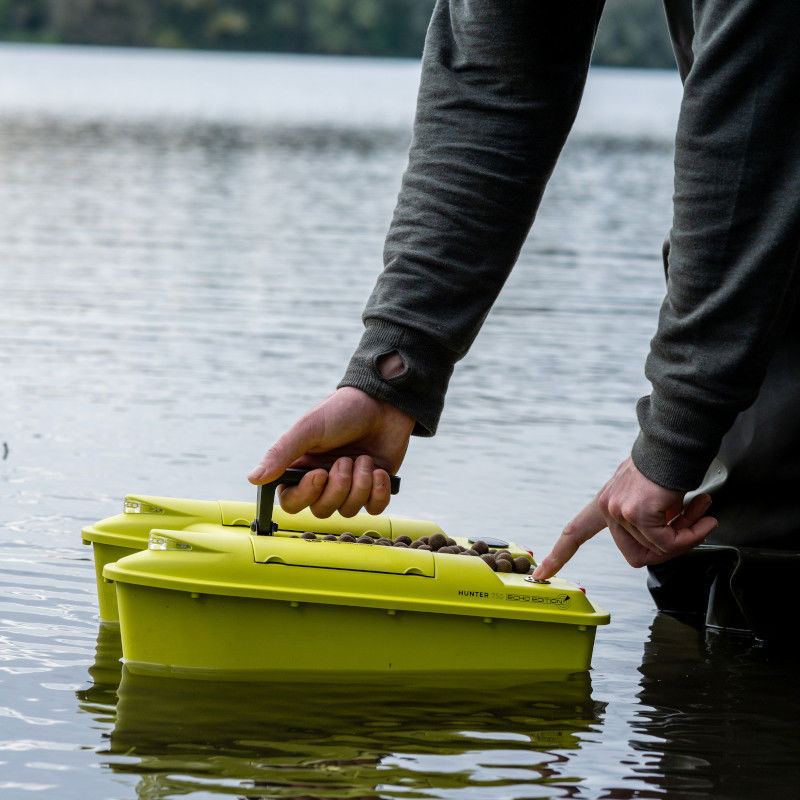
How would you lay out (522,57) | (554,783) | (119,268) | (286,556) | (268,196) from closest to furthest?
1. (522,57)
2. (554,783)
3. (286,556)
4. (119,268)
5. (268,196)

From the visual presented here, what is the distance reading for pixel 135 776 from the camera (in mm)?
3336

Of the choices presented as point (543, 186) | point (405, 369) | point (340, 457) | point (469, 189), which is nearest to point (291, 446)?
point (340, 457)

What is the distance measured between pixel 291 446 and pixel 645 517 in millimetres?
738

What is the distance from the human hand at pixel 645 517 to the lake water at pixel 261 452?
64 centimetres

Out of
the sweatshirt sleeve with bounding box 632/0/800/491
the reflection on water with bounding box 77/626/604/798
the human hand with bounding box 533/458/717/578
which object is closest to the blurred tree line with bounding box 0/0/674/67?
the reflection on water with bounding box 77/626/604/798

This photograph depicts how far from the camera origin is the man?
274 centimetres

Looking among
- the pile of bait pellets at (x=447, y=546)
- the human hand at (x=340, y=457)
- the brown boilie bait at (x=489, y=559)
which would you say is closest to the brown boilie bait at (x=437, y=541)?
the pile of bait pellets at (x=447, y=546)

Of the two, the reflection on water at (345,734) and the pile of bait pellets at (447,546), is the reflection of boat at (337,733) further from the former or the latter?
the pile of bait pellets at (447,546)

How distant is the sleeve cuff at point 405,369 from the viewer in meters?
3.18

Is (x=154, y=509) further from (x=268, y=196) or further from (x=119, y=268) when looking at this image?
(x=268, y=196)

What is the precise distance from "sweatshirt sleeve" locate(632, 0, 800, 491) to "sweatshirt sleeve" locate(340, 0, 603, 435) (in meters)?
0.41

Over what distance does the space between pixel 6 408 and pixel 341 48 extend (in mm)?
110004

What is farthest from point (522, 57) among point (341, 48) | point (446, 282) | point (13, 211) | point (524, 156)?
point (341, 48)

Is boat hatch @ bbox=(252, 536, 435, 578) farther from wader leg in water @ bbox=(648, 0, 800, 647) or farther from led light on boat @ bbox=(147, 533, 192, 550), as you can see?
wader leg in water @ bbox=(648, 0, 800, 647)
